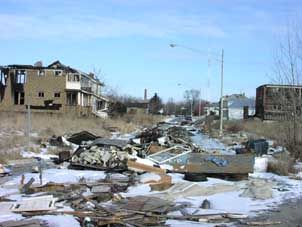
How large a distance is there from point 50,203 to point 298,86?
17453 millimetres

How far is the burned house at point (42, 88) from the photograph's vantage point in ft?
269

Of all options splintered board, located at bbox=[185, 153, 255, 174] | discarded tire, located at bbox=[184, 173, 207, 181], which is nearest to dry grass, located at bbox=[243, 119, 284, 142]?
splintered board, located at bbox=[185, 153, 255, 174]

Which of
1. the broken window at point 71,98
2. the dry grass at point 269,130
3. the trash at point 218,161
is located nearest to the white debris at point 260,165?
the trash at point 218,161

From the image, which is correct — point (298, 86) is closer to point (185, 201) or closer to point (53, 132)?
point (185, 201)

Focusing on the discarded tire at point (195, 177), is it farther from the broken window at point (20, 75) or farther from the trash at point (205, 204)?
the broken window at point (20, 75)

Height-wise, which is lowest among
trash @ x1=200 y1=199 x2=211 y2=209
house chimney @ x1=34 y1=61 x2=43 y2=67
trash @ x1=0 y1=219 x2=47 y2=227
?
trash @ x1=0 y1=219 x2=47 y2=227

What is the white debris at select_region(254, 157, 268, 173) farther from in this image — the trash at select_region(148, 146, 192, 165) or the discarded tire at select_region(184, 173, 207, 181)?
the discarded tire at select_region(184, 173, 207, 181)

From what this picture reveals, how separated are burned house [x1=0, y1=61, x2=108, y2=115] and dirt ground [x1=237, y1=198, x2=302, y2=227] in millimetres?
68744

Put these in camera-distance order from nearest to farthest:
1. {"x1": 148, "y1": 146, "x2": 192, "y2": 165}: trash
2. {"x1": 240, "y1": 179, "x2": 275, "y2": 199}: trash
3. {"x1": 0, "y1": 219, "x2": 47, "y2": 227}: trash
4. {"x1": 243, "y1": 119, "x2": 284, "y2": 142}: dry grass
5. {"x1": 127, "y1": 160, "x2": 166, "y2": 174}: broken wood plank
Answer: {"x1": 0, "y1": 219, "x2": 47, "y2": 227}: trash → {"x1": 240, "y1": 179, "x2": 275, "y2": 199}: trash → {"x1": 127, "y1": 160, "x2": 166, "y2": 174}: broken wood plank → {"x1": 148, "y1": 146, "x2": 192, "y2": 165}: trash → {"x1": 243, "y1": 119, "x2": 284, "y2": 142}: dry grass

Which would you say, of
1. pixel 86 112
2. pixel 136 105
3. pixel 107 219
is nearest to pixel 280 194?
pixel 107 219

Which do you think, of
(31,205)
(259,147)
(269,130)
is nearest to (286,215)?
(31,205)

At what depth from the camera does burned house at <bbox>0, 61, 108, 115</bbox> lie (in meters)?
81.9

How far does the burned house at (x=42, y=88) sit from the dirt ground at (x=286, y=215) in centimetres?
6874

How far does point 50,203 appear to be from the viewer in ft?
40.6
